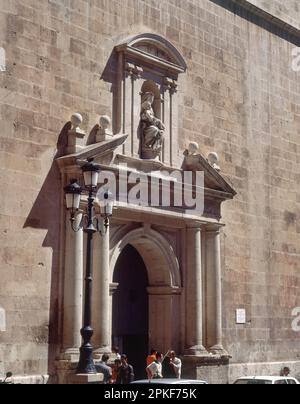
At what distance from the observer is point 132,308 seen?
62.2 ft

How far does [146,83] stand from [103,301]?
568 cm

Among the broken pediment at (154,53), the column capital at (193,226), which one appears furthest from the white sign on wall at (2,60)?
the column capital at (193,226)

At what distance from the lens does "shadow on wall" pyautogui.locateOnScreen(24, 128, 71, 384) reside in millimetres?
15688

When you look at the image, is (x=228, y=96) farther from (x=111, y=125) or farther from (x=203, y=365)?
(x=203, y=365)

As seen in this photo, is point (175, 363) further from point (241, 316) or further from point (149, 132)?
point (149, 132)

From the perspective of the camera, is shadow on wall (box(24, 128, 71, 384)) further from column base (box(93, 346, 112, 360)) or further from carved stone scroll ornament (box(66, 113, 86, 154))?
column base (box(93, 346, 112, 360))

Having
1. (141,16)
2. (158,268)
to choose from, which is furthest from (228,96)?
(158,268)

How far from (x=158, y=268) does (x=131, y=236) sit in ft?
5.37

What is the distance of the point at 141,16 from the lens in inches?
745

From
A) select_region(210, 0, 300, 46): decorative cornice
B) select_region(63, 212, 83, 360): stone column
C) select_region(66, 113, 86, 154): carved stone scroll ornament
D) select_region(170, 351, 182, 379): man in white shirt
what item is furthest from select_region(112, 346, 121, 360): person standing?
select_region(210, 0, 300, 46): decorative cornice

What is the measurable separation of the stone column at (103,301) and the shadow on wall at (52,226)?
902 mm

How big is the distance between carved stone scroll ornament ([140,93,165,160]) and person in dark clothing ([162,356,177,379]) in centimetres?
483

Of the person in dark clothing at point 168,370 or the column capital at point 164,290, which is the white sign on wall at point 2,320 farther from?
the column capital at point 164,290
